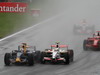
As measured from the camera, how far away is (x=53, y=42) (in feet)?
105

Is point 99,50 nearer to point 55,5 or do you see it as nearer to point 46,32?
point 46,32

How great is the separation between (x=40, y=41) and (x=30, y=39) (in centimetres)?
193

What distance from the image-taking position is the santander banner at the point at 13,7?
174ft

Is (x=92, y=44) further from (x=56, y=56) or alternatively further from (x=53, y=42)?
(x=56, y=56)

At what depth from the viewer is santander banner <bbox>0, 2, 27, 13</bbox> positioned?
174 feet

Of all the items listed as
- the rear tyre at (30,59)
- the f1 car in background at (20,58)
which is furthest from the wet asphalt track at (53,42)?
the f1 car in background at (20,58)

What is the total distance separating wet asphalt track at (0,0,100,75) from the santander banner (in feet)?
17.1

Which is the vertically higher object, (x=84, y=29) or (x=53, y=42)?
(x=84, y=29)

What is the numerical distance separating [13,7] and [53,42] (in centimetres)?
2270

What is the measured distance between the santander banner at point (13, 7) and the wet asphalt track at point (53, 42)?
5.21 m

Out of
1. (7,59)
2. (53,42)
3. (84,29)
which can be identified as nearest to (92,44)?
(53,42)

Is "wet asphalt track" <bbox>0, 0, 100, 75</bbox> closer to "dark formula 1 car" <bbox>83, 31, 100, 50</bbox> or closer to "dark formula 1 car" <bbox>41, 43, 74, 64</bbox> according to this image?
"dark formula 1 car" <bbox>41, 43, 74, 64</bbox>

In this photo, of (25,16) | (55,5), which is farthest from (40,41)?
(55,5)

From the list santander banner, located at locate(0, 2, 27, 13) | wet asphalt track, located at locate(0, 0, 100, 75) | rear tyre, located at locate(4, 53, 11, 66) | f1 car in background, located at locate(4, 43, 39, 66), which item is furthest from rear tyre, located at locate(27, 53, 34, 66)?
santander banner, located at locate(0, 2, 27, 13)
